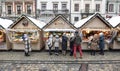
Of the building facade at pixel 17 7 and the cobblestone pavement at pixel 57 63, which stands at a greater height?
the building facade at pixel 17 7

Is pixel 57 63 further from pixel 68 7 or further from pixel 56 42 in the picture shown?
pixel 68 7

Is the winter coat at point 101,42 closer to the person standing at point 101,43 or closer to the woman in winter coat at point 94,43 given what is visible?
the person standing at point 101,43

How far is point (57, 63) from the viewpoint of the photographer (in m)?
14.6

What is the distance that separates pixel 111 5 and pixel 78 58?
3107cm

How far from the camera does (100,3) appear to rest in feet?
144

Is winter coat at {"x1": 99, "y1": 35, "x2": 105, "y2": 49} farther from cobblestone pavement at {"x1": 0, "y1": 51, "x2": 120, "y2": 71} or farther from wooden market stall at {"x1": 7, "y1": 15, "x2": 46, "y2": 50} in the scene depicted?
wooden market stall at {"x1": 7, "y1": 15, "x2": 46, "y2": 50}

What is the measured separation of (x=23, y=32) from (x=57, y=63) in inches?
225

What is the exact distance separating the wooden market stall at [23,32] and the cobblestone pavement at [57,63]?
2.11 metres

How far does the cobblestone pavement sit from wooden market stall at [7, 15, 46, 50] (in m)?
2.11

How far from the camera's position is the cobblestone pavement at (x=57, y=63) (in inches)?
529

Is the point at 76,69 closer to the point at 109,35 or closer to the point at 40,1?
the point at 109,35

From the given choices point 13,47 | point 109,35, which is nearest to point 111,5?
point 109,35

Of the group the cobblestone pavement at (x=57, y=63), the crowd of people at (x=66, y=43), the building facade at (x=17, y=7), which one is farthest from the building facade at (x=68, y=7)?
the cobblestone pavement at (x=57, y=63)

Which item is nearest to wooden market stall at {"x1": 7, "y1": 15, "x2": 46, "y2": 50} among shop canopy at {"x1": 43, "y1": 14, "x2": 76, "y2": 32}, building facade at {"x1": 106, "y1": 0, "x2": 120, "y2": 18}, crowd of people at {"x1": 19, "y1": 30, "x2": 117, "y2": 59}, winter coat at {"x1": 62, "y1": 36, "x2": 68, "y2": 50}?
shop canopy at {"x1": 43, "y1": 14, "x2": 76, "y2": 32}
